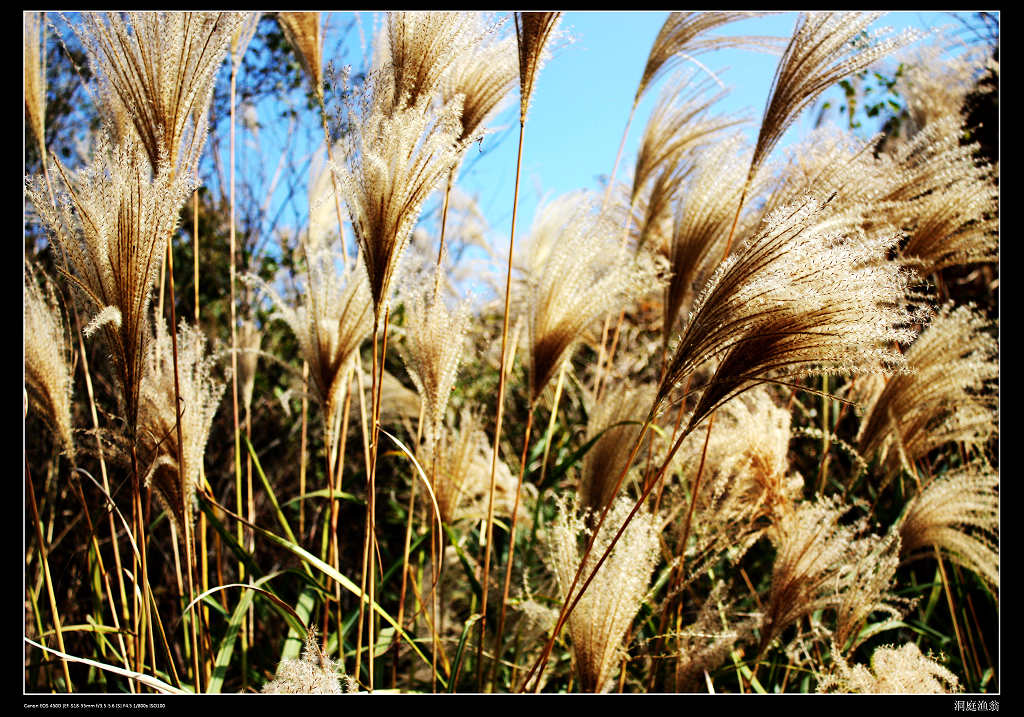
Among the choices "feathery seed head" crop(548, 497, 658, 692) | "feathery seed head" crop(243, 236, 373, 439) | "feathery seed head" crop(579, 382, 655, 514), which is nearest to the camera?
"feathery seed head" crop(548, 497, 658, 692)

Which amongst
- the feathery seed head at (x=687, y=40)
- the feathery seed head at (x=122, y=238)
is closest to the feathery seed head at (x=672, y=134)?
the feathery seed head at (x=687, y=40)

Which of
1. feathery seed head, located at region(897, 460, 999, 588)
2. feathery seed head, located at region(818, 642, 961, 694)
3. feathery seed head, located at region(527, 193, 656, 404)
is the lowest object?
feathery seed head, located at region(818, 642, 961, 694)

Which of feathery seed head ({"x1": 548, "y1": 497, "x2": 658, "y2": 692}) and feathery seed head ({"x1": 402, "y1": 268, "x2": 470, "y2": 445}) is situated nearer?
feathery seed head ({"x1": 548, "y1": 497, "x2": 658, "y2": 692})

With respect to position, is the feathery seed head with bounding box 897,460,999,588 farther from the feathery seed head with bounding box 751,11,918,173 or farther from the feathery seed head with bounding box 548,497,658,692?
the feathery seed head with bounding box 751,11,918,173

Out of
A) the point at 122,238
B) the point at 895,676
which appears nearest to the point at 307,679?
the point at 122,238

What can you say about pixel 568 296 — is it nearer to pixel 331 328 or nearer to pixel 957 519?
pixel 331 328

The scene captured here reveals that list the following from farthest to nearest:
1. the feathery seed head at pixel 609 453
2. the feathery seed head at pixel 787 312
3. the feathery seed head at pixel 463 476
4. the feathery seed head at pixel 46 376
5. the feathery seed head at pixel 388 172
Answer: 1. the feathery seed head at pixel 463 476
2. the feathery seed head at pixel 609 453
3. the feathery seed head at pixel 46 376
4. the feathery seed head at pixel 388 172
5. the feathery seed head at pixel 787 312

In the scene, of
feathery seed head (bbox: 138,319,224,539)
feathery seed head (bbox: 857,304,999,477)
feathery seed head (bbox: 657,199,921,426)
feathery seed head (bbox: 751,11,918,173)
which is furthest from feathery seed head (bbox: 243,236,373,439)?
feathery seed head (bbox: 857,304,999,477)

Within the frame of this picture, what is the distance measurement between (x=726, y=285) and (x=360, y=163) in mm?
654

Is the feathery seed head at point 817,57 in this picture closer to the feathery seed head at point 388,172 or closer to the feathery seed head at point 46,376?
the feathery seed head at point 388,172

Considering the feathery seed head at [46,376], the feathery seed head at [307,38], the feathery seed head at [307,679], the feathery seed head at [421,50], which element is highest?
the feathery seed head at [307,38]

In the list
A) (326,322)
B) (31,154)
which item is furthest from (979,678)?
(31,154)
